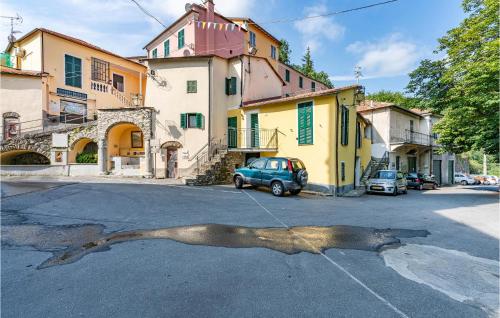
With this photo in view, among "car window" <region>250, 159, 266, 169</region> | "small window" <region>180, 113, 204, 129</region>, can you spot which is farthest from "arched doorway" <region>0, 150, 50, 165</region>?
"car window" <region>250, 159, 266, 169</region>

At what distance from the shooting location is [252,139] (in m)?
17.5

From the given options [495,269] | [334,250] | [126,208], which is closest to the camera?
[495,269]

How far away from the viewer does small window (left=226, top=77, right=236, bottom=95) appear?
18109 millimetres

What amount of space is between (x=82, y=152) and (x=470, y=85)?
987 inches

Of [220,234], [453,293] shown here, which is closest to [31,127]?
[220,234]

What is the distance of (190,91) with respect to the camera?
17.2 m

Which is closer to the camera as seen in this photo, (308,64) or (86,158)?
(86,158)

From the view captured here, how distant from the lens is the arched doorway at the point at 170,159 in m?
17.2

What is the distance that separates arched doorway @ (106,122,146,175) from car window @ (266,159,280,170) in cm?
914

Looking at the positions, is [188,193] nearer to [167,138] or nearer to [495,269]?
[167,138]

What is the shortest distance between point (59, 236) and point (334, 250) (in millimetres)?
5843

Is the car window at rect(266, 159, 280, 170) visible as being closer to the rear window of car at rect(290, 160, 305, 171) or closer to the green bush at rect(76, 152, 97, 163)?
the rear window of car at rect(290, 160, 305, 171)

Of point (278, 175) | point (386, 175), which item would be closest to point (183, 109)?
point (278, 175)

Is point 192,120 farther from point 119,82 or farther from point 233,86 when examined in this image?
point 119,82
